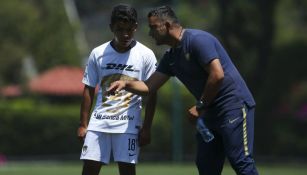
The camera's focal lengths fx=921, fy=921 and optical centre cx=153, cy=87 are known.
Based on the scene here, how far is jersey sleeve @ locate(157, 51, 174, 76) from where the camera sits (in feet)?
28.5

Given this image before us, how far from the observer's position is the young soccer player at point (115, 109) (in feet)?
29.7

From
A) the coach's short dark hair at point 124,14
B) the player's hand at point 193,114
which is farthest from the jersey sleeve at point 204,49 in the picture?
the coach's short dark hair at point 124,14

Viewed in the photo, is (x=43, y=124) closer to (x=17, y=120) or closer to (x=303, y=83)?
(x=17, y=120)

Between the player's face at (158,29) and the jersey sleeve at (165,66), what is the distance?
0.33 metres

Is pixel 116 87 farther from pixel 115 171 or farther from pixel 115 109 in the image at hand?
pixel 115 171

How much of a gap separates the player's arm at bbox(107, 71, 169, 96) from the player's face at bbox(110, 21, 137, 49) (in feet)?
1.41

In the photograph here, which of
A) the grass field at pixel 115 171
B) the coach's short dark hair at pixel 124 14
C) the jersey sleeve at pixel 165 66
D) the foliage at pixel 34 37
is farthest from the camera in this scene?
the foliage at pixel 34 37

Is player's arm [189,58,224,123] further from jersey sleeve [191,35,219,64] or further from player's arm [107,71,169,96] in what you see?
player's arm [107,71,169,96]

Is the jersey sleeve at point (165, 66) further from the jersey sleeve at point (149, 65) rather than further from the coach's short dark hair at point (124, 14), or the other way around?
the coach's short dark hair at point (124, 14)

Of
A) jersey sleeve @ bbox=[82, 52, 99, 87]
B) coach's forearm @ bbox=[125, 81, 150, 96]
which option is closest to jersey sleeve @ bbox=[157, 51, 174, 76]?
coach's forearm @ bbox=[125, 81, 150, 96]

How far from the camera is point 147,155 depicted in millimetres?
34250

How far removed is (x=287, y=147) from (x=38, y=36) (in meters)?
12.8

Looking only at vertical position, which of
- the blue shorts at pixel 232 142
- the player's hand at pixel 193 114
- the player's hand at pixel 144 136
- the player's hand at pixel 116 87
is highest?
the player's hand at pixel 116 87

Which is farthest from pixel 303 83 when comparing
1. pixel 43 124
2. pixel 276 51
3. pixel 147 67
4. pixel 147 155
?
pixel 147 67
